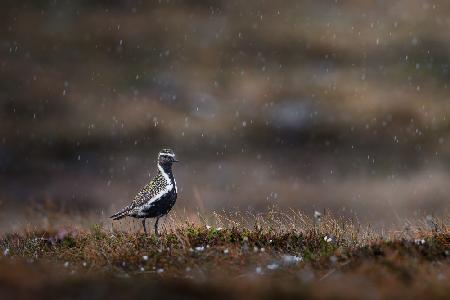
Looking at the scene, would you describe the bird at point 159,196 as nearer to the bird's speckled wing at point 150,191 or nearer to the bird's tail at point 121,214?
the bird's speckled wing at point 150,191

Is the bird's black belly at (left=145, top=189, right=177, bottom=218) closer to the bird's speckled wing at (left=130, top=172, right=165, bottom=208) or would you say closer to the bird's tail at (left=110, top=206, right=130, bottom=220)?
the bird's speckled wing at (left=130, top=172, right=165, bottom=208)

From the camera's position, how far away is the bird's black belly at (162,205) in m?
12.0

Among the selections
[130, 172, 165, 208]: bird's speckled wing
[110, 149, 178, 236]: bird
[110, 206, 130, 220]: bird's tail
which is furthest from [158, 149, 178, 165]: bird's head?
[110, 206, 130, 220]: bird's tail

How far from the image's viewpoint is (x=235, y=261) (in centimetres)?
1033

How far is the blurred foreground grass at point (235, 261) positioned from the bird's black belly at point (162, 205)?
17.2 inches

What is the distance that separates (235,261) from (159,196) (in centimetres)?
229

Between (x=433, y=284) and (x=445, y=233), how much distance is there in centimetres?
396

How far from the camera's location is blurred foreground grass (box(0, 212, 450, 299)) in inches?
292

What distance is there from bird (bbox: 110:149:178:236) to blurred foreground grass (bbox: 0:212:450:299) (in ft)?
1.44

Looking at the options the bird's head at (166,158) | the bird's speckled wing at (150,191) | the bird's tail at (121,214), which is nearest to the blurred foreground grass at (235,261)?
the bird's tail at (121,214)

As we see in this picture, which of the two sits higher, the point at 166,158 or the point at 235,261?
the point at 166,158

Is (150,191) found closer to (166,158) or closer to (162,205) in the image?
(162,205)

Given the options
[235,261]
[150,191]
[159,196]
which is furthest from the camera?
[150,191]

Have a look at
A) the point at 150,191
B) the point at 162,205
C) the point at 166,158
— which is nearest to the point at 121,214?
the point at 150,191
